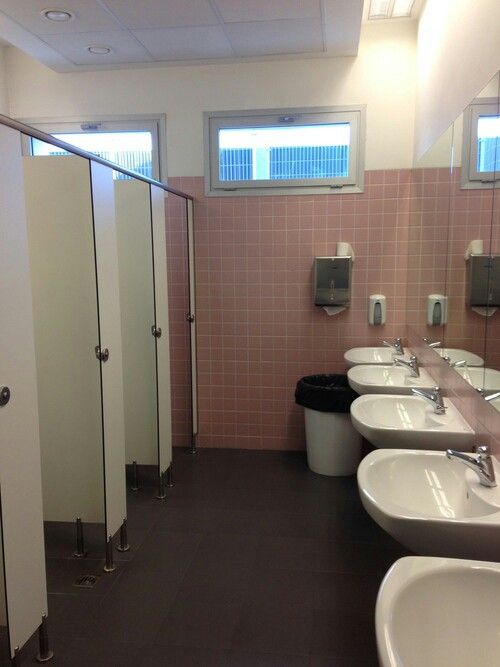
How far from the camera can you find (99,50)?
3.35m

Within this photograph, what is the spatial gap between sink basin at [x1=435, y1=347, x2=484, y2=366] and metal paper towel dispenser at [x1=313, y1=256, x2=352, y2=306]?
1.09 metres

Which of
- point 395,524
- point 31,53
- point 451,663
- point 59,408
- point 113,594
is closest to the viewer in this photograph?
point 451,663

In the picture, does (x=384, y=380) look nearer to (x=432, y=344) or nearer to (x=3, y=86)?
(x=432, y=344)

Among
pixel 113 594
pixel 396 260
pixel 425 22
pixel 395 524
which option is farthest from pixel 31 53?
pixel 395 524

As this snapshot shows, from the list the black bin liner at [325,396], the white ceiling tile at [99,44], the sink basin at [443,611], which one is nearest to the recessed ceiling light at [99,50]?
the white ceiling tile at [99,44]

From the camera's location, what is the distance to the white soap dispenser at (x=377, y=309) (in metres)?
3.65

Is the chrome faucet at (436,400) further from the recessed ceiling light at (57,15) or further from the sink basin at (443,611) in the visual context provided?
the recessed ceiling light at (57,15)

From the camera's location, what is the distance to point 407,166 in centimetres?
354

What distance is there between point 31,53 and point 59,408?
2.30 meters

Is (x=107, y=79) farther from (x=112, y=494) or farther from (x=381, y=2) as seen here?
(x=112, y=494)

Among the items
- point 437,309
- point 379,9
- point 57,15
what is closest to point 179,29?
point 57,15

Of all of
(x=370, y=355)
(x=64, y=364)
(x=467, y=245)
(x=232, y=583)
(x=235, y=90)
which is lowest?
(x=232, y=583)

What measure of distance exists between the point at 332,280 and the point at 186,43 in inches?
68.2

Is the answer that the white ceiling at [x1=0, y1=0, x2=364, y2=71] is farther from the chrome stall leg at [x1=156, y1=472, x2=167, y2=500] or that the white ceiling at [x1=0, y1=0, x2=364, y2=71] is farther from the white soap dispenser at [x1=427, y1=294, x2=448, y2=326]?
the chrome stall leg at [x1=156, y1=472, x2=167, y2=500]
